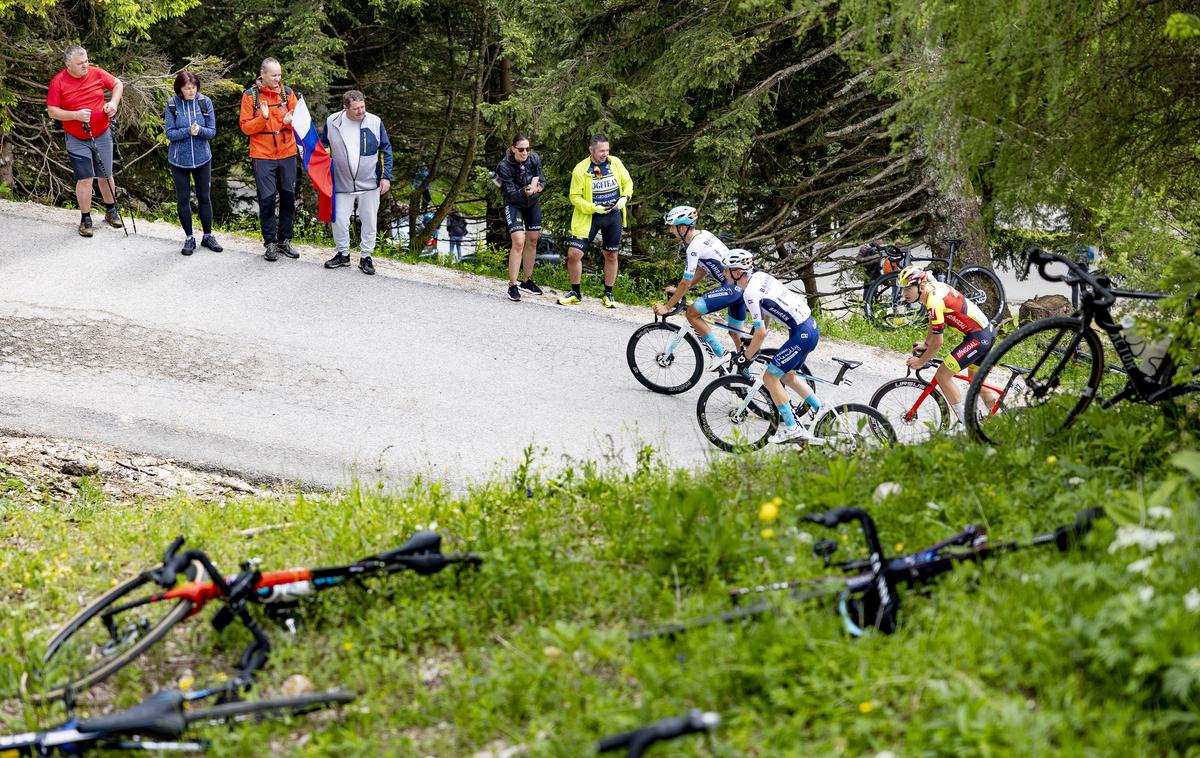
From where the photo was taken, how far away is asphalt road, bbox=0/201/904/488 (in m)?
8.91

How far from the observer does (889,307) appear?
16141 mm

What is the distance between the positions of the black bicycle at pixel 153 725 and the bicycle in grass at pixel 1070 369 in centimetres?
460

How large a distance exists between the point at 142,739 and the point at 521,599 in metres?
1.78

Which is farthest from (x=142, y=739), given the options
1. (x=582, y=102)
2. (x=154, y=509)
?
(x=582, y=102)

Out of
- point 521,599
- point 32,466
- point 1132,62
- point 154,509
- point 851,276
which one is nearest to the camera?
point 521,599

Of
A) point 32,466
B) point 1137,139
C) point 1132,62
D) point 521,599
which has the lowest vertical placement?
point 32,466

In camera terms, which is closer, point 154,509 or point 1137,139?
point 1137,139

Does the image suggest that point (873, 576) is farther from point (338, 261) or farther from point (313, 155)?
point (313, 155)

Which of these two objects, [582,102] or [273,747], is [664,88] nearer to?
[582,102]

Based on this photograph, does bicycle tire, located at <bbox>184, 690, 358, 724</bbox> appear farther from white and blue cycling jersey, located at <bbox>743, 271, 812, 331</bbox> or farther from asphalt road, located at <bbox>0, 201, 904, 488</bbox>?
white and blue cycling jersey, located at <bbox>743, 271, 812, 331</bbox>

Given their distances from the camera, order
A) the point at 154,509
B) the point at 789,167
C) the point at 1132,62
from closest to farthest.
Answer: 1. the point at 1132,62
2. the point at 154,509
3. the point at 789,167

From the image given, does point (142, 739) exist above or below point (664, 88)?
below

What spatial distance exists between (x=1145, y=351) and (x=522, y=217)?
8.76 m

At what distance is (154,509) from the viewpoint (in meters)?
7.48
